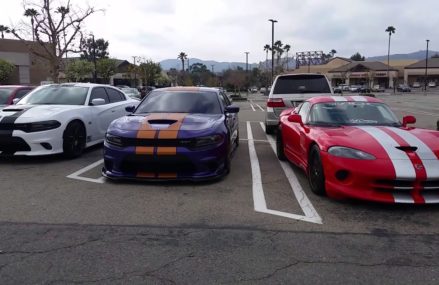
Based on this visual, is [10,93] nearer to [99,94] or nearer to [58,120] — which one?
[99,94]

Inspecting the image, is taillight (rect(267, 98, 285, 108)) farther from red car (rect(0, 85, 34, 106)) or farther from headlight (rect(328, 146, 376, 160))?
red car (rect(0, 85, 34, 106))

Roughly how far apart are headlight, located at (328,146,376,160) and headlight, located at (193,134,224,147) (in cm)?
164

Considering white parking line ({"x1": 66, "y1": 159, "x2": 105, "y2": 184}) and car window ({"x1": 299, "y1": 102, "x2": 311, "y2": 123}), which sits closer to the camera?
white parking line ({"x1": 66, "y1": 159, "x2": 105, "y2": 184})

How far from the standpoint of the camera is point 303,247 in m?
3.92

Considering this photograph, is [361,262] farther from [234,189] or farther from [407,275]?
[234,189]

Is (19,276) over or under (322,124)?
under

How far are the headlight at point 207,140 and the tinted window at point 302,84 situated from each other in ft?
17.9

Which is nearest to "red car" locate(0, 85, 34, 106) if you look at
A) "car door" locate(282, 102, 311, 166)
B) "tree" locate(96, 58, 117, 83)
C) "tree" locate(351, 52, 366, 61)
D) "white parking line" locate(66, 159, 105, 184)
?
"white parking line" locate(66, 159, 105, 184)

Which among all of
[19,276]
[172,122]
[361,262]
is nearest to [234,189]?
[172,122]

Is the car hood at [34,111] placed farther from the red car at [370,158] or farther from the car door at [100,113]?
the red car at [370,158]

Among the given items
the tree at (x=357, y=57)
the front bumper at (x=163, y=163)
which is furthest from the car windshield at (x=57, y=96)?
the tree at (x=357, y=57)

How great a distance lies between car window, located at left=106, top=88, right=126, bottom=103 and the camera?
1012 cm

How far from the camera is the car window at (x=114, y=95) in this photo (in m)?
10.1

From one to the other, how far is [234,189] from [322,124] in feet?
5.23
